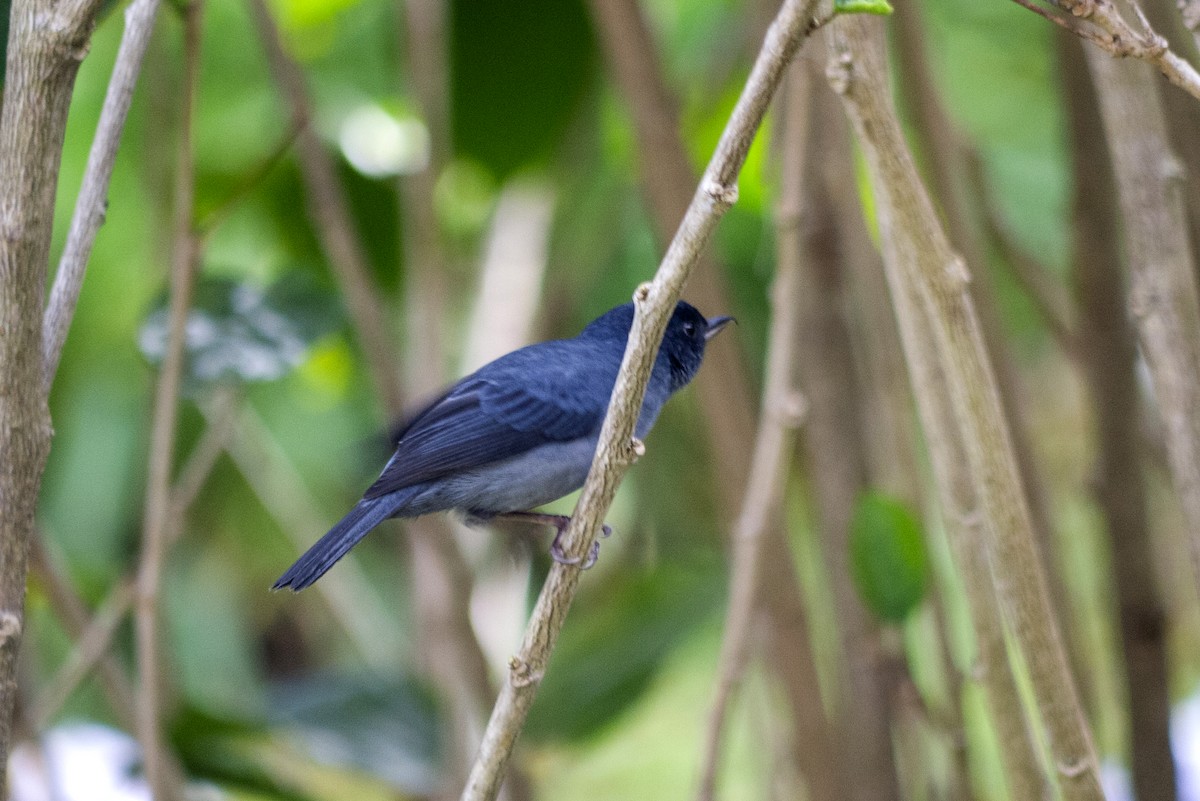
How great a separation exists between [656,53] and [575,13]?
67cm

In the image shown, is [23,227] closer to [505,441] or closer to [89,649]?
[505,441]

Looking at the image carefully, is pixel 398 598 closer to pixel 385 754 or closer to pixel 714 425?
pixel 385 754

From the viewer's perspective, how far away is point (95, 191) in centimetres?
128

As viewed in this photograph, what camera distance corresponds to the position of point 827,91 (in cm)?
230

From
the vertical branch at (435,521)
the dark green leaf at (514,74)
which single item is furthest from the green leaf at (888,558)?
the dark green leaf at (514,74)

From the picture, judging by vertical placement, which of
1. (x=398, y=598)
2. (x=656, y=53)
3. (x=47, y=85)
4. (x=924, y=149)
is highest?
(x=47, y=85)

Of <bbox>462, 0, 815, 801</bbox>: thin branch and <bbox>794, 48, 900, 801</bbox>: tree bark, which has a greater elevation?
<bbox>462, 0, 815, 801</bbox>: thin branch

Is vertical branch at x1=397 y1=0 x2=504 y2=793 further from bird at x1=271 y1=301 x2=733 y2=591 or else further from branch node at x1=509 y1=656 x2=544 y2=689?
branch node at x1=509 y1=656 x2=544 y2=689

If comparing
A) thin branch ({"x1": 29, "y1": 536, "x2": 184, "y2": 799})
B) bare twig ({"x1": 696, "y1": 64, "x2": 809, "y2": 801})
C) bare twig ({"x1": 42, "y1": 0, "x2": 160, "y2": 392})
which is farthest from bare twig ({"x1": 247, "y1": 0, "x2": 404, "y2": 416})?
bare twig ({"x1": 42, "y1": 0, "x2": 160, "y2": 392})

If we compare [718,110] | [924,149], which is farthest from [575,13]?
[924,149]

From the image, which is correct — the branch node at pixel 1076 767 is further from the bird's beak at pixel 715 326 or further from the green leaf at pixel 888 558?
the bird's beak at pixel 715 326

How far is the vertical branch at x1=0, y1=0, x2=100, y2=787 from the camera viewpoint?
109 cm

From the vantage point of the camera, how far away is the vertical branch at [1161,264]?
1456mm

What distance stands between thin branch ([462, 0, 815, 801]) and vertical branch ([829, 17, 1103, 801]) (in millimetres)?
196
